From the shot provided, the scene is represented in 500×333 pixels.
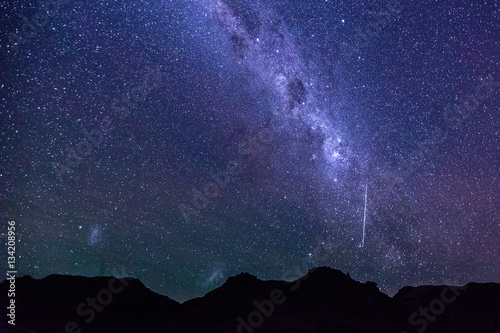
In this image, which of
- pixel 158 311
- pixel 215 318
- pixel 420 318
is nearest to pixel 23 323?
pixel 158 311

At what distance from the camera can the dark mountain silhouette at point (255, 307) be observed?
24156 mm

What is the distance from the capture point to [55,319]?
23672 millimetres

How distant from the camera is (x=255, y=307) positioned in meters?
27.5

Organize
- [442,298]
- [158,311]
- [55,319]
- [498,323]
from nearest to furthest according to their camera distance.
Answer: [55,319] → [498,323] → [158,311] → [442,298]

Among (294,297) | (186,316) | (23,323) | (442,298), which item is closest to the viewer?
(23,323)

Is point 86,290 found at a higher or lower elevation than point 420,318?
higher

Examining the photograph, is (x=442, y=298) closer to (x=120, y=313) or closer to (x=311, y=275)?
(x=311, y=275)

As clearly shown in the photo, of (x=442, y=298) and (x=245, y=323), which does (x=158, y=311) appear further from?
(x=442, y=298)

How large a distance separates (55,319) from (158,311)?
800 cm

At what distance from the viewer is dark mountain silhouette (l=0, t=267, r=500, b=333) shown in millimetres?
24156

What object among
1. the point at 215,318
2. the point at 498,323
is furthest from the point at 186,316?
the point at 498,323

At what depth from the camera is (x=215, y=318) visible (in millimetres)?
25734

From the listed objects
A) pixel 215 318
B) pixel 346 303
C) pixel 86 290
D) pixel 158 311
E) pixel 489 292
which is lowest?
pixel 489 292

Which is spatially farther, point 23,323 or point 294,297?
point 294,297
